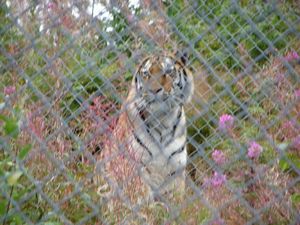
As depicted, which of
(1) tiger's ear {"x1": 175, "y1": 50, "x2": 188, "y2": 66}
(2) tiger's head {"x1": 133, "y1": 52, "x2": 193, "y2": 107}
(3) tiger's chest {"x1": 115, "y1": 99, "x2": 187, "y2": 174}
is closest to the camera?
(1) tiger's ear {"x1": 175, "y1": 50, "x2": 188, "y2": 66}

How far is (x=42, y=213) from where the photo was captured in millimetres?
3195

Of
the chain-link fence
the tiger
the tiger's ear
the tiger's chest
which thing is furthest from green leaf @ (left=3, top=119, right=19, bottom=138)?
the tiger's chest

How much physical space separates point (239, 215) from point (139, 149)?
3.28ft

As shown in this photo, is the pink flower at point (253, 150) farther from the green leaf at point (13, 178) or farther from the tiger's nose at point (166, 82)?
the green leaf at point (13, 178)

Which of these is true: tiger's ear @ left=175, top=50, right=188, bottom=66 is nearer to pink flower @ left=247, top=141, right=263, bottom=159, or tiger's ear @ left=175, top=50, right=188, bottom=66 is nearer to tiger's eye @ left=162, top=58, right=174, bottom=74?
tiger's eye @ left=162, top=58, right=174, bottom=74

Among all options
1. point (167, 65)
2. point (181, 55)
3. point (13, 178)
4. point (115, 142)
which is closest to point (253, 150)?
point (181, 55)

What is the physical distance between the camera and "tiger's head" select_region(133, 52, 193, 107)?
3.47 m

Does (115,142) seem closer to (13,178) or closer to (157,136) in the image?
(13,178)

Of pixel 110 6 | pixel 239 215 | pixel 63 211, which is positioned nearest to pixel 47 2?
pixel 110 6

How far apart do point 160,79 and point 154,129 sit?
68cm

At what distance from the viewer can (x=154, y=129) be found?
4355mm

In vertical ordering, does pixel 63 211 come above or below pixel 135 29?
below

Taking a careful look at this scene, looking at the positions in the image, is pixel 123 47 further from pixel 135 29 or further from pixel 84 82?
pixel 84 82

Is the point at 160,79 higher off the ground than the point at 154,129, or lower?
higher
